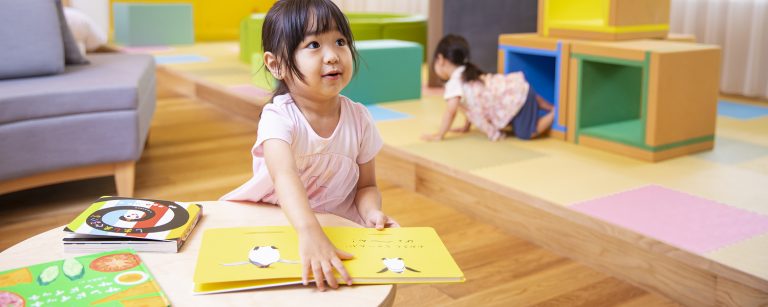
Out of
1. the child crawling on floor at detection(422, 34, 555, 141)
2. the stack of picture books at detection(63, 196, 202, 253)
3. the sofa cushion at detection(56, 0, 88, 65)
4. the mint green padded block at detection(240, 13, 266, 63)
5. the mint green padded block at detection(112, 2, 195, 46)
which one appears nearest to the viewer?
the stack of picture books at detection(63, 196, 202, 253)

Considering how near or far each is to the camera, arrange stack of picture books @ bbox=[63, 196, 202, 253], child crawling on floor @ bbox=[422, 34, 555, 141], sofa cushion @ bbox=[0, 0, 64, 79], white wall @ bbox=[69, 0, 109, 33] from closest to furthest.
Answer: stack of picture books @ bbox=[63, 196, 202, 253], sofa cushion @ bbox=[0, 0, 64, 79], child crawling on floor @ bbox=[422, 34, 555, 141], white wall @ bbox=[69, 0, 109, 33]

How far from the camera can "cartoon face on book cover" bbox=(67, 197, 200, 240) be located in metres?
0.99

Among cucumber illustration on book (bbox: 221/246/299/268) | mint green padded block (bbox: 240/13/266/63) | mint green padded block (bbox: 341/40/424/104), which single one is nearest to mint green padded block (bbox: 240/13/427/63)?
mint green padded block (bbox: 240/13/266/63)

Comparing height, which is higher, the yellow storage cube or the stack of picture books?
the yellow storage cube

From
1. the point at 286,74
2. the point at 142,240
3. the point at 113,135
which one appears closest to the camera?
the point at 142,240

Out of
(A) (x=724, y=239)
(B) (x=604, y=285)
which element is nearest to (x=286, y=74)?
(B) (x=604, y=285)

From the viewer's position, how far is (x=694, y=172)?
240 centimetres

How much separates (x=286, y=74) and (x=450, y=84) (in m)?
1.92

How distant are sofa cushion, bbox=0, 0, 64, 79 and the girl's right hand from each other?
6.43ft

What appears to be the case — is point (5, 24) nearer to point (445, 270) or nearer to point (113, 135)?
point (113, 135)

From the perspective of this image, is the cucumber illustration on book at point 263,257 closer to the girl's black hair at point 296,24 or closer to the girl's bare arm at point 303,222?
the girl's bare arm at point 303,222

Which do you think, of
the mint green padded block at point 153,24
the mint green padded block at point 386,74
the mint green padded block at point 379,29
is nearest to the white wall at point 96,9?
the mint green padded block at point 153,24

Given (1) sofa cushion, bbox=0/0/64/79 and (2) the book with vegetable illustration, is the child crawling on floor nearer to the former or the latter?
(1) sofa cushion, bbox=0/0/64/79

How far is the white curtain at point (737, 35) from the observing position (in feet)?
12.0
